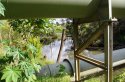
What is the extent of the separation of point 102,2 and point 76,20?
1361mm

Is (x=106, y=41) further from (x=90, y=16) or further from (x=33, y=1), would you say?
(x=33, y=1)

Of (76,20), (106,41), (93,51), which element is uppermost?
(76,20)

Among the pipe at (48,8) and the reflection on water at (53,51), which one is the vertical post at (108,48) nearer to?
the pipe at (48,8)

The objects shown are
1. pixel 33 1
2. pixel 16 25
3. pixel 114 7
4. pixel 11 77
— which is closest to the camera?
pixel 11 77

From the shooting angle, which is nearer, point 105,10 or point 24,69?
point 24,69

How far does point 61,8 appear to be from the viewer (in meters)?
4.23

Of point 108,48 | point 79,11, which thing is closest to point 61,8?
point 79,11

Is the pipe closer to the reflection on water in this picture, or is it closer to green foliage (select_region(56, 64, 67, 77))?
green foliage (select_region(56, 64, 67, 77))

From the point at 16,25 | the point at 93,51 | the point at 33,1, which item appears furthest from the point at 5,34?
the point at 93,51

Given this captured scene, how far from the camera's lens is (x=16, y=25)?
7031 mm

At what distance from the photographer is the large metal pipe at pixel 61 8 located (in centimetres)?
377

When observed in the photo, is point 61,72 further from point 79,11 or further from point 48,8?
point 48,8

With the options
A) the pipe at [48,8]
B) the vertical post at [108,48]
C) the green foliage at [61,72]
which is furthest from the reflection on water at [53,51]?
the pipe at [48,8]

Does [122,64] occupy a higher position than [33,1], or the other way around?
[33,1]
